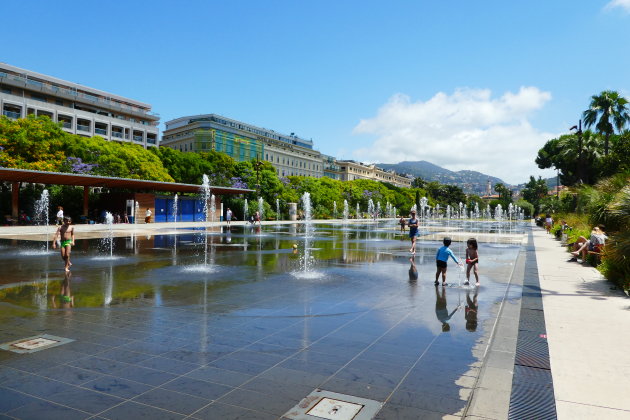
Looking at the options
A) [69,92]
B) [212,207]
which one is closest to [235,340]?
[212,207]

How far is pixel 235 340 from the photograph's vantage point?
590 cm

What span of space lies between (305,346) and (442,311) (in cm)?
319

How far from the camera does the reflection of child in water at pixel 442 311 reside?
6812 mm

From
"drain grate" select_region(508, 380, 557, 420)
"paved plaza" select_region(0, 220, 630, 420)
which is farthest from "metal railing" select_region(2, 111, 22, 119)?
"drain grate" select_region(508, 380, 557, 420)

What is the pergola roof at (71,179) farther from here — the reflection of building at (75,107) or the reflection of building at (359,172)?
the reflection of building at (359,172)

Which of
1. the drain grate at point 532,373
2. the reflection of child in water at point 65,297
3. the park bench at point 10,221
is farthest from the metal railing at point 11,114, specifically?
the drain grate at point 532,373

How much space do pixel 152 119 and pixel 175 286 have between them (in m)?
81.3

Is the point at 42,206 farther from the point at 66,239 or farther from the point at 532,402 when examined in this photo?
the point at 532,402

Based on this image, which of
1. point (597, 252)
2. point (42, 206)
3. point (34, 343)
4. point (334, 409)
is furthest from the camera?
point (42, 206)

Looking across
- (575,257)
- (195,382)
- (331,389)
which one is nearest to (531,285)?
(575,257)

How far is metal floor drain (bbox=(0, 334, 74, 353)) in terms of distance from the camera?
5.35 meters

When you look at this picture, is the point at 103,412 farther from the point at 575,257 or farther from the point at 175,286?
the point at 575,257

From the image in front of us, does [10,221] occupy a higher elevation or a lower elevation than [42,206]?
lower

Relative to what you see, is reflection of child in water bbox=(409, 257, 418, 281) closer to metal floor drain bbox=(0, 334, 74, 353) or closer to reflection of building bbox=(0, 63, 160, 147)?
metal floor drain bbox=(0, 334, 74, 353)
